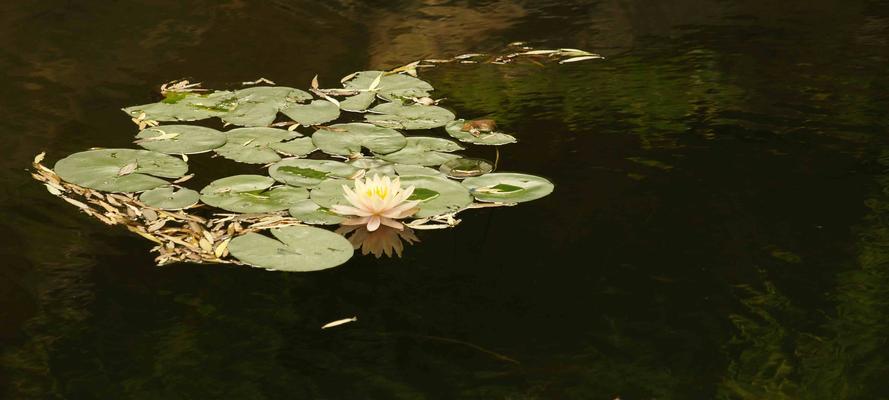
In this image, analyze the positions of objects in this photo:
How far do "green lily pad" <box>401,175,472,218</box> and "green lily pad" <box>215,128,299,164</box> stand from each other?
1.18 ft

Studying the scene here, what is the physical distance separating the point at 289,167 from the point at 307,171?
0.15 feet

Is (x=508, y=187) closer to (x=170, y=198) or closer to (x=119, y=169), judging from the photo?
(x=170, y=198)

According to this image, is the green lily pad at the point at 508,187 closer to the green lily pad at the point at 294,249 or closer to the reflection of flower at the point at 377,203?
the reflection of flower at the point at 377,203

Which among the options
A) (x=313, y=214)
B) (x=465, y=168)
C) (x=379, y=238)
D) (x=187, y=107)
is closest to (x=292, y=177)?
(x=313, y=214)

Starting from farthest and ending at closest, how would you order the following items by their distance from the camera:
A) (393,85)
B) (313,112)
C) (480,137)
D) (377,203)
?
(393,85), (313,112), (480,137), (377,203)

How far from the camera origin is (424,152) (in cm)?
252

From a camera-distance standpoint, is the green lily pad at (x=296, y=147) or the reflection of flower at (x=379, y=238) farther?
the green lily pad at (x=296, y=147)

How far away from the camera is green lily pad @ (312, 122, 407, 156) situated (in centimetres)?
252

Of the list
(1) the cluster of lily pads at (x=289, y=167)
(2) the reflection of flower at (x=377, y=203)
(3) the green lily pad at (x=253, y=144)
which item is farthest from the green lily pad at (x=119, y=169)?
(2) the reflection of flower at (x=377, y=203)

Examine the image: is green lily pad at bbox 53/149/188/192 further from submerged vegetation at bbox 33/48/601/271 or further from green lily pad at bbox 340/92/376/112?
green lily pad at bbox 340/92/376/112

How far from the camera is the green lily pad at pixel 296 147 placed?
2506 mm

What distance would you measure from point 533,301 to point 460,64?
144cm

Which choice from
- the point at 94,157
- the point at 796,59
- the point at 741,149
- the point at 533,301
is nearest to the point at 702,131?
the point at 741,149

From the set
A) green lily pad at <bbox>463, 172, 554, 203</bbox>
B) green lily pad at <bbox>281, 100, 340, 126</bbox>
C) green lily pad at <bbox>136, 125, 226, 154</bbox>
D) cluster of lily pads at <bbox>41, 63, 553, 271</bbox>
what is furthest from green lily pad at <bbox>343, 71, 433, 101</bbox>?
green lily pad at <bbox>463, 172, 554, 203</bbox>
